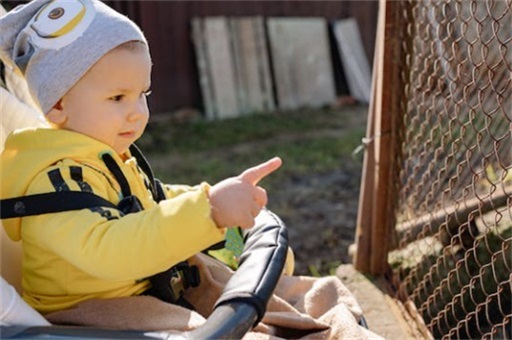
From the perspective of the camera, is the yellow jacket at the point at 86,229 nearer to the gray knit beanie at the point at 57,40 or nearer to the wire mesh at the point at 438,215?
the gray knit beanie at the point at 57,40

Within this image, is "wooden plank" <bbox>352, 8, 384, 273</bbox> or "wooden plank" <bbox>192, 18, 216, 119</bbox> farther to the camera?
"wooden plank" <bbox>192, 18, 216, 119</bbox>

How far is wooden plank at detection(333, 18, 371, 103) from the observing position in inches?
365

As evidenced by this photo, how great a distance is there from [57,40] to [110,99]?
17cm

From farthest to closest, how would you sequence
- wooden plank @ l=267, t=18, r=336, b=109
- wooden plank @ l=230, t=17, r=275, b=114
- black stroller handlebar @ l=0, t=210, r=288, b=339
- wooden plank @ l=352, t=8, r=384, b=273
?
1. wooden plank @ l=267, t=18, r=336, b=109
2. wooden plank @ l=230, t=17, r=275, b=114
3. wooden plank @ l=352, t=8, r=384, b=273
4. black stroller handlebar @ l=0, t=210, r=288, b=339

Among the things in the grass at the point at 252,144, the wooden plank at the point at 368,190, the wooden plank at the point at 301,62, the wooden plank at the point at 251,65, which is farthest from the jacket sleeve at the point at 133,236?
the wooden plank at the point at 301,62

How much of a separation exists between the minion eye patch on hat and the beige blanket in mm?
579

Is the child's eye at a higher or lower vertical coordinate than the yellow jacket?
higher

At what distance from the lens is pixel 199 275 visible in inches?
78.9

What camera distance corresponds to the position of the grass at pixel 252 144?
6203 millimetres

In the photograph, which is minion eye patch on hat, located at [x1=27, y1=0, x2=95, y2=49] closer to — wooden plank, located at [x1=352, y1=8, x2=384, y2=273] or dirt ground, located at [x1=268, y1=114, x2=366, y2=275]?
wooden plank, located at [x1=352, y1=8, x2=384, y2=273]

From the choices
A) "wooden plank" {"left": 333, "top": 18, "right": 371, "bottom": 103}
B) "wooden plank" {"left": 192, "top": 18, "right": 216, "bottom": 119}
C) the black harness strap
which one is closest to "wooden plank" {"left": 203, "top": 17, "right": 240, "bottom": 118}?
"wooden plank" {"left": 192, "top": 18, "right": 216, "bottom": 119}

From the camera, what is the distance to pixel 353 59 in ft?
31.0

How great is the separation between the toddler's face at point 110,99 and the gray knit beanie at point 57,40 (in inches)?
1.0

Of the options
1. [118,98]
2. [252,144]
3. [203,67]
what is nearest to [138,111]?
[118,98]
